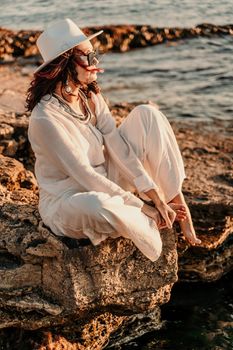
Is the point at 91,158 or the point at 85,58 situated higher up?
the point at 85,58

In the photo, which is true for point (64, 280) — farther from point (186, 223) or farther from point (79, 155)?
point (186, 223)

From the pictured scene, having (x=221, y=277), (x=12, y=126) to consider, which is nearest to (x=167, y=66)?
(x=12, y=126)

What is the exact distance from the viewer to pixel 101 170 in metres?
4.97

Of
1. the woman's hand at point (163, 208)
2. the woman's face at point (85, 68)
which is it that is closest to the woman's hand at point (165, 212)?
the woman's hand at point (163, 208)

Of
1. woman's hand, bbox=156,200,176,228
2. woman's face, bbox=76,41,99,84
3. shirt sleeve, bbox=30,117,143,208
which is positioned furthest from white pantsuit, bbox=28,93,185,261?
woman's face, bbox=76,41,99,84

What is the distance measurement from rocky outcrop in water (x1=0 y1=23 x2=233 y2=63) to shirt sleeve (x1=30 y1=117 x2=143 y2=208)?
11.8m

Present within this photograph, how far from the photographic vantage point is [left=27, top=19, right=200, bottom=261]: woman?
4484mm

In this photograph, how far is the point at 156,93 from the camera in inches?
476

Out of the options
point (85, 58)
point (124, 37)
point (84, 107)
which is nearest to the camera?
point (85, 58)

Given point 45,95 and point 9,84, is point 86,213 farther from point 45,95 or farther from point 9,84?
point 9,84

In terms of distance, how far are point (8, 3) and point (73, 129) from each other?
61.0ft

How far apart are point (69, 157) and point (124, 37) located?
13.0m

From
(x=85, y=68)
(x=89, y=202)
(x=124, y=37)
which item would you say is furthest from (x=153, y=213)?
(x=124, y=37)

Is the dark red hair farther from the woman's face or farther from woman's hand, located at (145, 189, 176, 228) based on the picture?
woman's hand, located at (145, 189, 176, 228)
